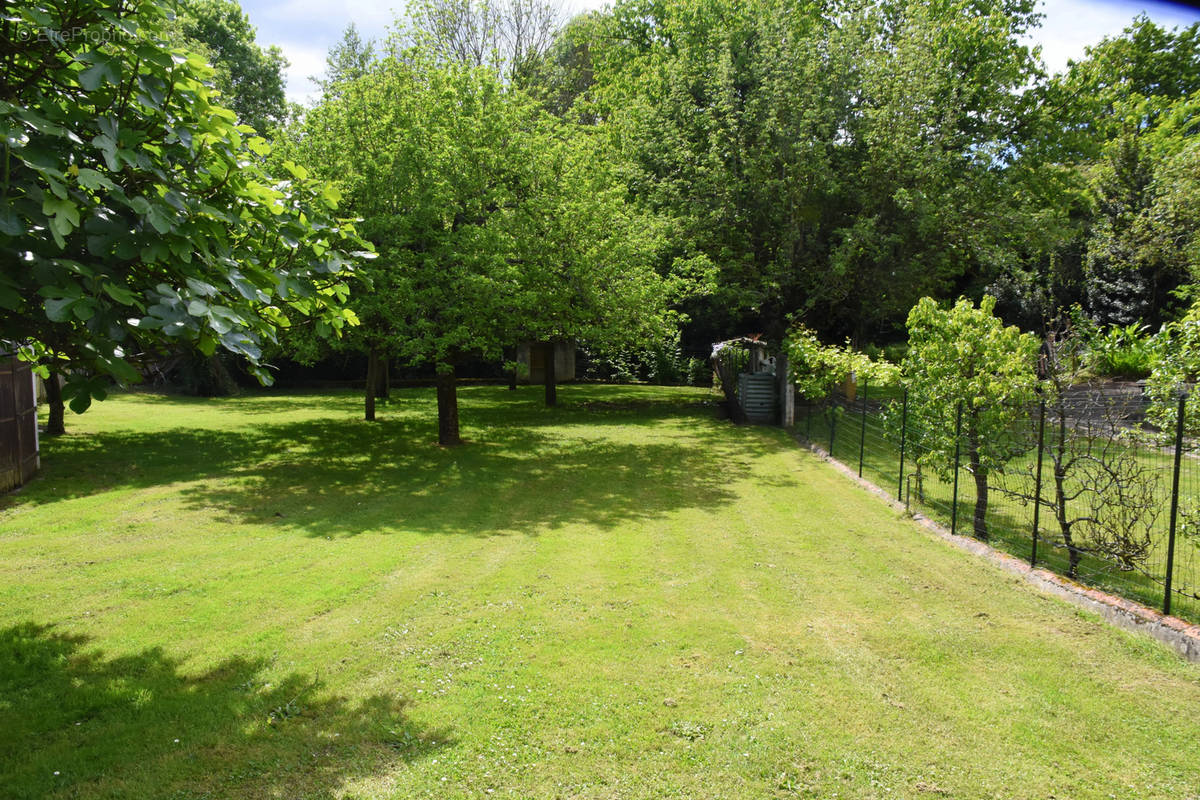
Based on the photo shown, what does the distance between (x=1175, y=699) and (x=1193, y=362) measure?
2.99 m

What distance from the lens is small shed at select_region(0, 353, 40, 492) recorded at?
33.0 ft

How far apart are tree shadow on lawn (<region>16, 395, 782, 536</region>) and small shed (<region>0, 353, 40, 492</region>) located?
1.12 ft

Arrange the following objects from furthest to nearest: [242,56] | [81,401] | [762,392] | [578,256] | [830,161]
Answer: [242,56] → [830,161] → [762,392] → [578,256] → [81,401]

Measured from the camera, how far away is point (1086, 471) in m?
6.68

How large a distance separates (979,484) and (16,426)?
43.0 feet

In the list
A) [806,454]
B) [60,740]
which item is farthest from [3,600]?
[806,454]

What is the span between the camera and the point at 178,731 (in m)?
3.94

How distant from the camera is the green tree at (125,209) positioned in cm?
302

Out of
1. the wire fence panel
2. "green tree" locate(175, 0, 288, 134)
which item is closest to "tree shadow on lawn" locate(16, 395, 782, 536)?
the wire fence panel

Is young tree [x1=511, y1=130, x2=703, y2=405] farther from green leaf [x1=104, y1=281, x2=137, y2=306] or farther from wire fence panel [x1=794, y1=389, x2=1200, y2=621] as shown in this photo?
green leaf [x1=104, y1=281, x2=137, y2=306]

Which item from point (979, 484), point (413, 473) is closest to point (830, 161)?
point (979, 484)

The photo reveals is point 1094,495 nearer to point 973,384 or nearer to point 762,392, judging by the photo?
point 973,384

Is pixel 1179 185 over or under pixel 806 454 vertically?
over

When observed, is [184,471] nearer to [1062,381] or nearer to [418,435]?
[418,435]
